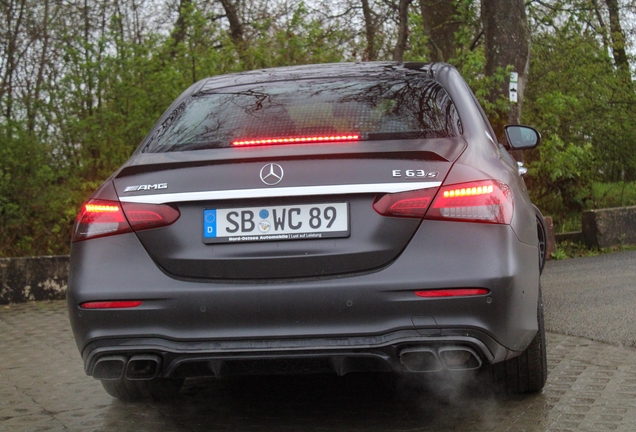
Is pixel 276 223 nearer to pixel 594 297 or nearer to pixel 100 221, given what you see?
pixel 100 221

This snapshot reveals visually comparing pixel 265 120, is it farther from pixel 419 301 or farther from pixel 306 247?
pixel 419 301

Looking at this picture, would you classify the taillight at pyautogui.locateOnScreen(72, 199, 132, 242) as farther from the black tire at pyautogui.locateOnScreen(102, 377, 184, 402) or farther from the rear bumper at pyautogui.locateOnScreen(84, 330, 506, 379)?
the black tire at pyautogui.locateOnScreen(102, 377, 184, 402)

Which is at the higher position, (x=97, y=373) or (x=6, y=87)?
(x=6, y=87)

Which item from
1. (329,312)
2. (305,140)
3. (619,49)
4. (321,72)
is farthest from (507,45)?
(329,312)

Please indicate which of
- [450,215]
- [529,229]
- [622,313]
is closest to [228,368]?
[450,215]

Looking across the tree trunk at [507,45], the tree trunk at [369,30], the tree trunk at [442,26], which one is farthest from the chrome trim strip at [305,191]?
the tree trunk at [442,26]

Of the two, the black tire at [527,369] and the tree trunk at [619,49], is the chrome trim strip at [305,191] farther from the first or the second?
the tree trunk at [619,49]

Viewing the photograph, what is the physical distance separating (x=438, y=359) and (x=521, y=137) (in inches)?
82.2

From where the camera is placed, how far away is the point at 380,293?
345cm

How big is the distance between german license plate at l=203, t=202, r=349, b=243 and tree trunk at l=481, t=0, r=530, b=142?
876 centimetres

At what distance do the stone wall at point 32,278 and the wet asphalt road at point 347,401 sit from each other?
2997 mm

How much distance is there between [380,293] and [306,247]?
1.03 ft

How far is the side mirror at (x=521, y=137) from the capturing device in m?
5.21

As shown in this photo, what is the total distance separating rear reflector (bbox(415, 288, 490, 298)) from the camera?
3.46 metres
